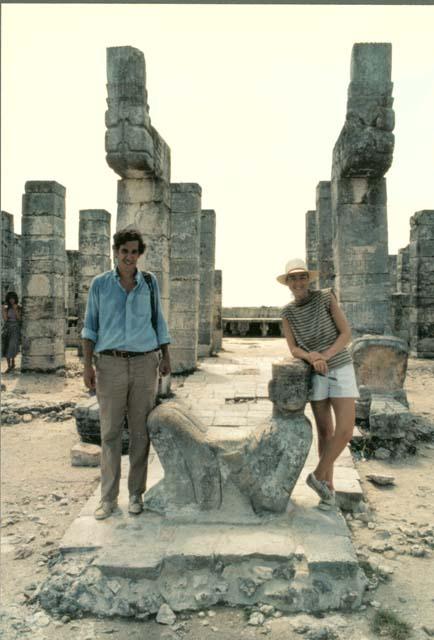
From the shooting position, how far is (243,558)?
3.15 metres

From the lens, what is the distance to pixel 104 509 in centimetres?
368

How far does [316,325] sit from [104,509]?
6.38 ft

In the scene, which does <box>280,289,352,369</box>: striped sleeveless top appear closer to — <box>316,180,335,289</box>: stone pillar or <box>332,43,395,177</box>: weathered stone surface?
<box>332,43,395,177</box>: weathered stone surface

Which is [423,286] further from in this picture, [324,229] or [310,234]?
[324,229]

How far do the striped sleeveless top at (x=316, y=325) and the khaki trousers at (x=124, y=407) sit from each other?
1048 millimetres

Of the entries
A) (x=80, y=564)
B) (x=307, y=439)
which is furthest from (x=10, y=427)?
(x=307, y=439)

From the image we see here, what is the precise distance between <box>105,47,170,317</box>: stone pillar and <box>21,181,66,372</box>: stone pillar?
221 inches

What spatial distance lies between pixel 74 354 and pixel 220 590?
13.3m

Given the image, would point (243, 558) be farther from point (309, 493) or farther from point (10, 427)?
point (10, 427)

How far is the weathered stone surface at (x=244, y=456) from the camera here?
358 cm

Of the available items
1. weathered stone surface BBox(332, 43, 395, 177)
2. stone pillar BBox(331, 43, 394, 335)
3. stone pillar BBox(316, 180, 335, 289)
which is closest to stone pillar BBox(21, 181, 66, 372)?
stone pillar BBox(316, 180, 335, 289)

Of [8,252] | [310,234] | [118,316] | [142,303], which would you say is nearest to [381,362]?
[142,303]

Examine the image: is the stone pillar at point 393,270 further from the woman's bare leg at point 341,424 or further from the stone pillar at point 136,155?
the woman's bare leg at point 341,424

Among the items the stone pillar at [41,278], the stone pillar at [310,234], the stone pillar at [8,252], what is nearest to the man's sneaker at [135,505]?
the stone pillar at [41,278]
